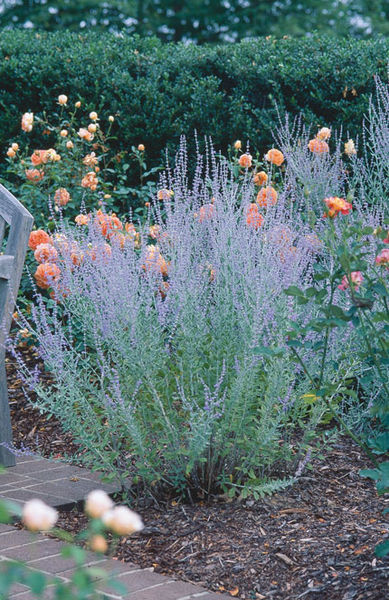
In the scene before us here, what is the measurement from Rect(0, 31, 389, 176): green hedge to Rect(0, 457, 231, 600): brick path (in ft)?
11.2

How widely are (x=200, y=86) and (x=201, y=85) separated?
0.04 feet

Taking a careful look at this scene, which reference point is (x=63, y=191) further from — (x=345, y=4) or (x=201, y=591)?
(x=345, y=4)

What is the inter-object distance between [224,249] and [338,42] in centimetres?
387

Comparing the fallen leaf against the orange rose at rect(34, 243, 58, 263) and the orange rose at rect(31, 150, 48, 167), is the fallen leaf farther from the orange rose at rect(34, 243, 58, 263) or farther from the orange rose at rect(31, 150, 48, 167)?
the orange rose at rect(31, 150, 48, 167)

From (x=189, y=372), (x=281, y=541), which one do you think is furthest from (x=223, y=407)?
(x=281, y=541)

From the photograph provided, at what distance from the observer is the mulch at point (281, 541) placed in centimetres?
250

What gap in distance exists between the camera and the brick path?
2443mm

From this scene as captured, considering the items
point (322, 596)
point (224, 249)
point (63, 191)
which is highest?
point (63, 191)

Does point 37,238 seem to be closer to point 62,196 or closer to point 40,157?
point 62,196

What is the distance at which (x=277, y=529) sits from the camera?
2.87 meters

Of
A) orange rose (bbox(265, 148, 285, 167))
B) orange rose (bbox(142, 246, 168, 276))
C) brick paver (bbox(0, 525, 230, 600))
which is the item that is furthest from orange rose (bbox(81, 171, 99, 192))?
brick paver (bbox(0, 525, 230, 600))

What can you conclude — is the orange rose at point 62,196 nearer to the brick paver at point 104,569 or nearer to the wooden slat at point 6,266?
the wooden slat at point 6,266

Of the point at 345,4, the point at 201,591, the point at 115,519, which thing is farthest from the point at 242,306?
the point at 345,4

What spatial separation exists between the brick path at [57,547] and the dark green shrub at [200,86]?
3.41 meters
